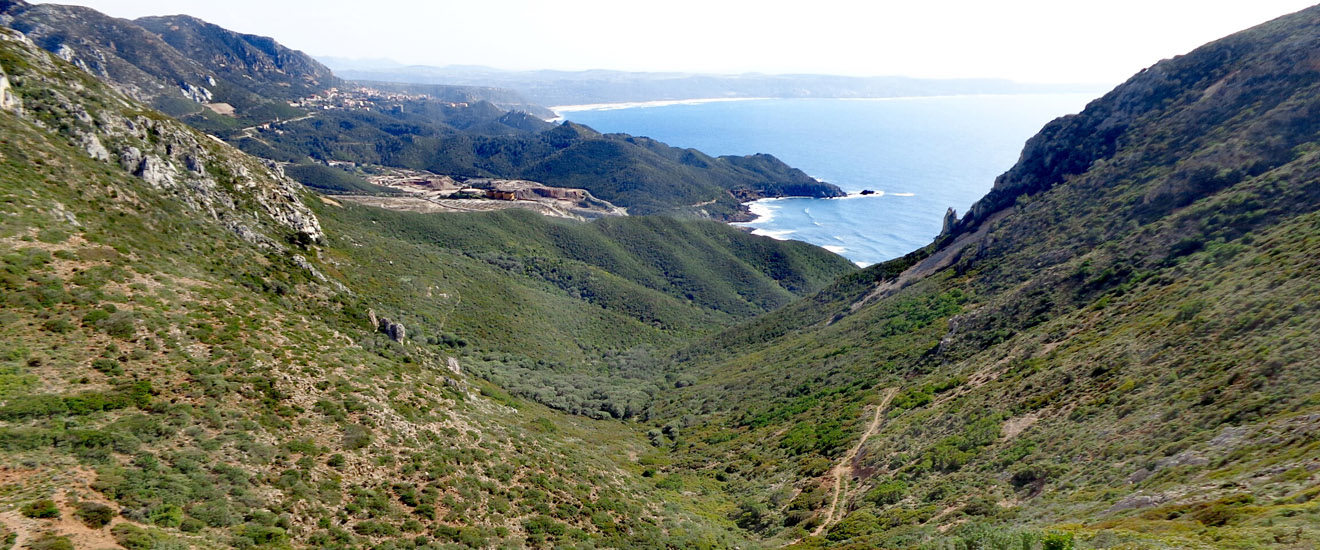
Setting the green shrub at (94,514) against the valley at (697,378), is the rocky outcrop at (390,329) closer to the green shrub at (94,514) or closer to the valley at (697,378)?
the valley at (697,378)

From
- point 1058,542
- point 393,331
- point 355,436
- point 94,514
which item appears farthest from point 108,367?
point 1058,542

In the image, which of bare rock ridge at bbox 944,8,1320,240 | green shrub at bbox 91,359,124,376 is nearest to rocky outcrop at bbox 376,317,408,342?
green shrub at bbox 91,359,124,376

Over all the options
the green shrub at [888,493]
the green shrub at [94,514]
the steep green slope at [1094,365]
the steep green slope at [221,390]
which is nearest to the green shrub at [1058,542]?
the steep green slope at [1094,365]

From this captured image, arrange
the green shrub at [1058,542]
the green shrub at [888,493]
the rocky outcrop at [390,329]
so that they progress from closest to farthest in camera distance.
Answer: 1. the green shrub at [1058,542]
2. the green shrub at [888,493]
3. the rocky outcrop at [390,329]

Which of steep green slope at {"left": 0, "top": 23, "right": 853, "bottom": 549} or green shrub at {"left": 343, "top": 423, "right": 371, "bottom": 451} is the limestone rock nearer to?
steep green slope at {"left": 0, "top": 23, "right": 853, "bottom": 549}

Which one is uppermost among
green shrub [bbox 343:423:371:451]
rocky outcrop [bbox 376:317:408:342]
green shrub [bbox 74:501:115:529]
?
green shrub [bbox 74:501:115:529]
